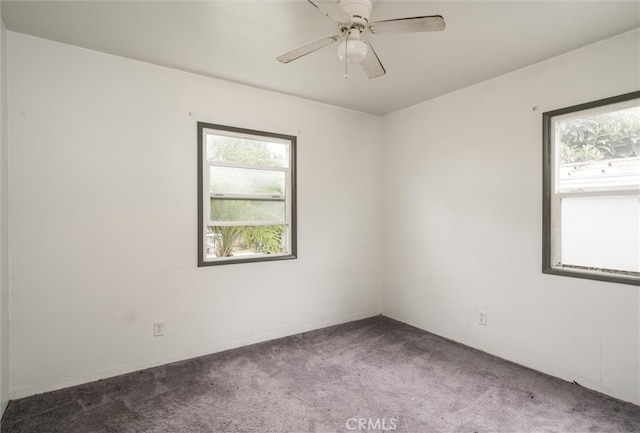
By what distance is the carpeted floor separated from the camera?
215 cm

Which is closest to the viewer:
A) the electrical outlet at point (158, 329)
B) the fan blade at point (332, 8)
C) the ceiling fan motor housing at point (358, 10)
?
the ceiling fan motor housing at point (358, 10)

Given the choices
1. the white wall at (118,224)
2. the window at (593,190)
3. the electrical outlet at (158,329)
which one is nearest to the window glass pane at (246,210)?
the white wall at (118,224)

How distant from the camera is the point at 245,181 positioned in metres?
3.44

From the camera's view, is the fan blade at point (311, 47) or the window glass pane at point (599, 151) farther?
the window glass pane at point (599, 151)

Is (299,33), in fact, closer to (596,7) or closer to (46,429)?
(596,7)

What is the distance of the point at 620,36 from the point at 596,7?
560 mm

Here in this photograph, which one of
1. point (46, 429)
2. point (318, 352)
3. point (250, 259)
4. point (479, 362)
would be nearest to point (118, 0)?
point (250, 259)

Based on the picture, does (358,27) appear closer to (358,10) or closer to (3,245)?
(358,10)

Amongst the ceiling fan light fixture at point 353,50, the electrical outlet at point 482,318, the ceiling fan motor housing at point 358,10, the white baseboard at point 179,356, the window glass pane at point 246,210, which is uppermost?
the ceiling fan motor housing at point 358,10

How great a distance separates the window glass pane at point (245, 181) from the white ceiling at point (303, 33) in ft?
2.90

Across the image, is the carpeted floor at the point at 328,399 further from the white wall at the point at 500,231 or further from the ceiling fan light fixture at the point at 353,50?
the ceiling fan light fixture at the point at 353,50

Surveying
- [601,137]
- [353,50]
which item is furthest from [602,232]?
[353,50]

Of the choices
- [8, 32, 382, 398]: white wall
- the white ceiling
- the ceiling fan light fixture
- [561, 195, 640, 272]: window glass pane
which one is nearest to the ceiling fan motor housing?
the ceiling fan light fixture

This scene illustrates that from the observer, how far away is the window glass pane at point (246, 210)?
3281 millimetres
